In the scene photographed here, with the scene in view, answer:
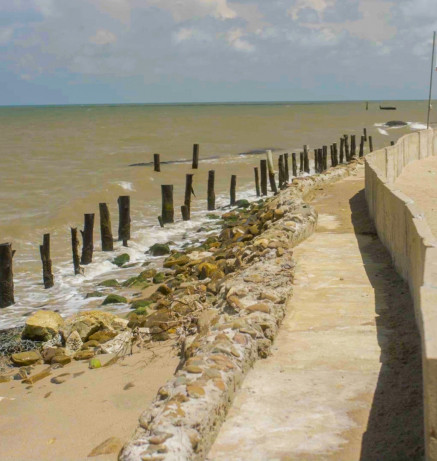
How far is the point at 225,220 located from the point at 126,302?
29.8ft

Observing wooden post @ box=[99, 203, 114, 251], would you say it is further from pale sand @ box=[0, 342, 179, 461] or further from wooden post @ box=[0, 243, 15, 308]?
pale sand @ box=[0, 342, 179, 461]

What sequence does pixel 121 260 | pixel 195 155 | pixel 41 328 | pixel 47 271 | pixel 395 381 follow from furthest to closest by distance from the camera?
pixel 195 155 < pixel 121 260 < pixel 47 271 < pixel 41 328 < pixel 395 381

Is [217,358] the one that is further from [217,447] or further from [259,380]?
[217,447]

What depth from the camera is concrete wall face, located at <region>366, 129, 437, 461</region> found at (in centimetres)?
391

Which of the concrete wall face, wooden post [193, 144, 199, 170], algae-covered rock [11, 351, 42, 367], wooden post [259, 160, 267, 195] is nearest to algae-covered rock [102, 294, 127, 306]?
algae-covered rock [11, 351, 42, 367]

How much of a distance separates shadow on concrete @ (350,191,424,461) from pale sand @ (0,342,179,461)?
206 cm

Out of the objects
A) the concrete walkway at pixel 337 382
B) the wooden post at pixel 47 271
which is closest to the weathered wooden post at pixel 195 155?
the wooden post at pixel 47 271

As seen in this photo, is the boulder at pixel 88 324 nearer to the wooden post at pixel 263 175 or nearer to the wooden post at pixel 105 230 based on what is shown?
the wooden post at pixel 105 230

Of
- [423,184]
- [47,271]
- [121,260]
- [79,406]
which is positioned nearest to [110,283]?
[47,271]

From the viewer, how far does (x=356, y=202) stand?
52.6 ft

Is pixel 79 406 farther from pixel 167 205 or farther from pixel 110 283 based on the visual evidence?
pixel 167 205

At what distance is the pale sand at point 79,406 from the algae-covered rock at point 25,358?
31.6 inches

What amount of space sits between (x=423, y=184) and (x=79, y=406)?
47.3ft

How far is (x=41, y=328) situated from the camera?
32.8 ft
